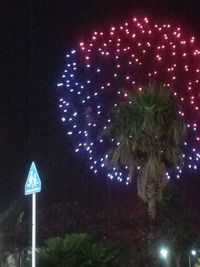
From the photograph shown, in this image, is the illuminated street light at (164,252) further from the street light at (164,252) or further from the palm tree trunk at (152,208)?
the palm tree trunk at (152,208)

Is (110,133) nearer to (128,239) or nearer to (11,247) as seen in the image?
(128,239)

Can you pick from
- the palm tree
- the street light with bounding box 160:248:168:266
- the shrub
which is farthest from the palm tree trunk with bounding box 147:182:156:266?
the shrub

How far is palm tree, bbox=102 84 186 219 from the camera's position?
2822 cm

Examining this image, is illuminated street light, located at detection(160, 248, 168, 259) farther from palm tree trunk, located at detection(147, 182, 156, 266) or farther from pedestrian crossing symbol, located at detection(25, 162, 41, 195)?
pedestrian crossing symbol, located at detection(25, 162, 41, 195)

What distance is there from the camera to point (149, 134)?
2858 cm

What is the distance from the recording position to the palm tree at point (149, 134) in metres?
28.2

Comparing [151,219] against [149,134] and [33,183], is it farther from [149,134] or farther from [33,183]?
[33,183]

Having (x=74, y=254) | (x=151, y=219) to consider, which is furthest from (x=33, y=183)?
(x=151, y=219)

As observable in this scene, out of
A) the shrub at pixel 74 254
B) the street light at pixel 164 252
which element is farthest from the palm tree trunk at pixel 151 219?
the shrub at pixel 74 254

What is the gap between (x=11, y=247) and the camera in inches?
1320

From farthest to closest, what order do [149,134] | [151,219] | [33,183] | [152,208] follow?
[149,134] < [152,208] < [151,219] < [33,183]

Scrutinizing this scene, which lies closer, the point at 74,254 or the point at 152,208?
the point at 74,254

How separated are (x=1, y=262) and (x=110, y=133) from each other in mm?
8146

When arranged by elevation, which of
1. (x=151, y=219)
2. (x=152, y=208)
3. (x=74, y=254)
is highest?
(x=152, y=208)
